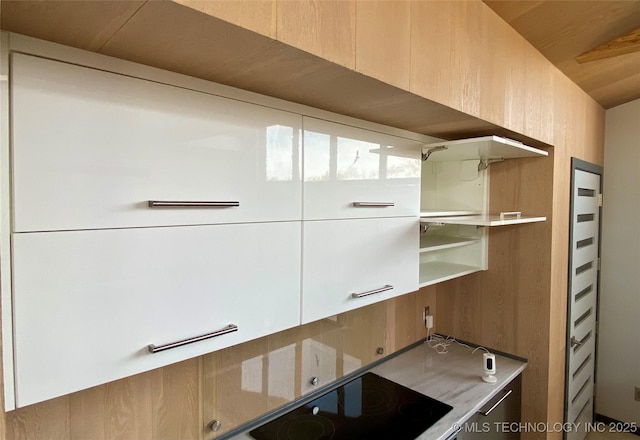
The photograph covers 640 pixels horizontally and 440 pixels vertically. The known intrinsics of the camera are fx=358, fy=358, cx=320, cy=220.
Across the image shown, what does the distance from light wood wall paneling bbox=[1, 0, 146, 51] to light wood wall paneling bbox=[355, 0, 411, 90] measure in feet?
1.71

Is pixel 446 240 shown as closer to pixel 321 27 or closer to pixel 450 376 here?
pixel 450 376

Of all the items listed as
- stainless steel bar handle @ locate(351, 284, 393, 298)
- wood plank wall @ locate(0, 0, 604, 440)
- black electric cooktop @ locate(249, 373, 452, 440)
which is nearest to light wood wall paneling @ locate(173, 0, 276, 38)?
wood plank wall @ locate(0, 0, 604, 440)

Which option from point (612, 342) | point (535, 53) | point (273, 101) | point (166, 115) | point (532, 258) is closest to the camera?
point (166, 115)

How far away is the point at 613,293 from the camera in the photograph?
291 cm

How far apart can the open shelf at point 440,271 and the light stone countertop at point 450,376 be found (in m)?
0.51

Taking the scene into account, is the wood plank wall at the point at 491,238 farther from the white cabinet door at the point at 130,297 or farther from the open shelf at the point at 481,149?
the white cabinet door at the point at 130,297

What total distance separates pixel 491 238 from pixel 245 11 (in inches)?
77.4

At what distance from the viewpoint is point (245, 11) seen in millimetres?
680

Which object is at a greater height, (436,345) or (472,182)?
(472,182)

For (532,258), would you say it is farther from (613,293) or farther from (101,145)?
(101,145)

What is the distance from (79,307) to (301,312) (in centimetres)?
60

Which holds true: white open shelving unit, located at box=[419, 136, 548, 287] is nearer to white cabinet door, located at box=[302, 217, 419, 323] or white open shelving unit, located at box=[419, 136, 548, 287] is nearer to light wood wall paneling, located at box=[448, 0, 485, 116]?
white cabinet door, located at box=[302, 217, 419, 323]

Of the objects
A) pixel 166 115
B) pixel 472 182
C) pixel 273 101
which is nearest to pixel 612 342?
pixel 472 182

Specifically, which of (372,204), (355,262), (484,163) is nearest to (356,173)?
(372,204)
